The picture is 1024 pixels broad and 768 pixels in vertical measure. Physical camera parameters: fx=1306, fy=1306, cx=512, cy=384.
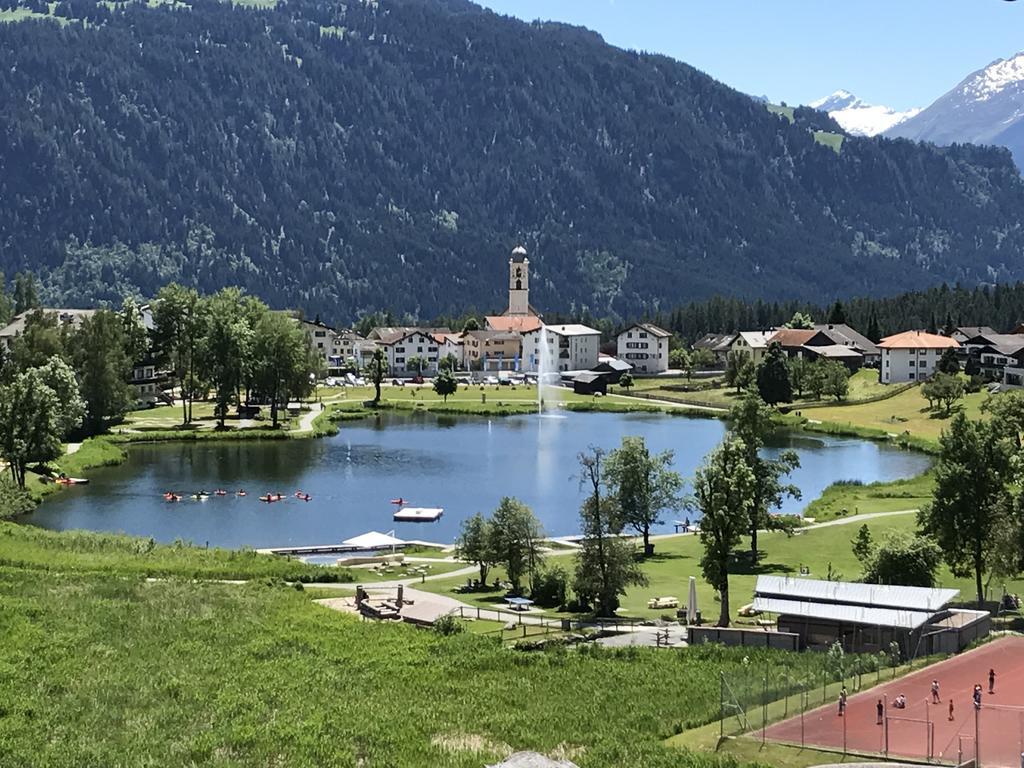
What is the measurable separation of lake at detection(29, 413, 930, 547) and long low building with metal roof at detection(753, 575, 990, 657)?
24598 mm

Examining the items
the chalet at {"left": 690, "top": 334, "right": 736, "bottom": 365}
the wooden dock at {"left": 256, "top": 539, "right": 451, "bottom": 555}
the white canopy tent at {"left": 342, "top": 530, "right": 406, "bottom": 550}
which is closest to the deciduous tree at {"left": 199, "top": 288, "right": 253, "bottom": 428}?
the wooden dock at {"left": 256, "top": 539, "right": 451, "bottom": 555}

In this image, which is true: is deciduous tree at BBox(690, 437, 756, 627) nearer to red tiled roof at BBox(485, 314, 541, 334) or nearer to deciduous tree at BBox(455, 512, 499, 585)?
deciduous tree at BBox(455, 512, 499, 585)

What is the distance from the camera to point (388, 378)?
161875mm

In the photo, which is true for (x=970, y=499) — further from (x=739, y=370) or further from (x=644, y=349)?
(x=644, y=349)

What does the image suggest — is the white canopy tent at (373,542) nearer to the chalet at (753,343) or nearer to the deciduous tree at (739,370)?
the deciduous tree at (739,370)

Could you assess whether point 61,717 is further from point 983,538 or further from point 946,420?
point 946,420

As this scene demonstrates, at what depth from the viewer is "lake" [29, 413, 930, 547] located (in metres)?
65.9

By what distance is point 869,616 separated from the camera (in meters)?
37.6

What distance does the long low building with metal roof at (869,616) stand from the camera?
1430 inches

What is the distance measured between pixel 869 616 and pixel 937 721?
361 inches

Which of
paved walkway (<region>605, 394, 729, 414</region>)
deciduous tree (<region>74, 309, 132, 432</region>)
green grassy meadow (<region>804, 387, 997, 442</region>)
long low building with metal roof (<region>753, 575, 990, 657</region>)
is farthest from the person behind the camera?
paved walkway (<region>605, 394, 729, 414</region>)

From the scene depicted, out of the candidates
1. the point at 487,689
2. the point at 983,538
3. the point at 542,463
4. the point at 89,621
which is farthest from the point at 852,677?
the point at 542,463

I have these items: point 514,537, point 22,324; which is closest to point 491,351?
point 22,324

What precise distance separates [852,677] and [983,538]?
12750mm
